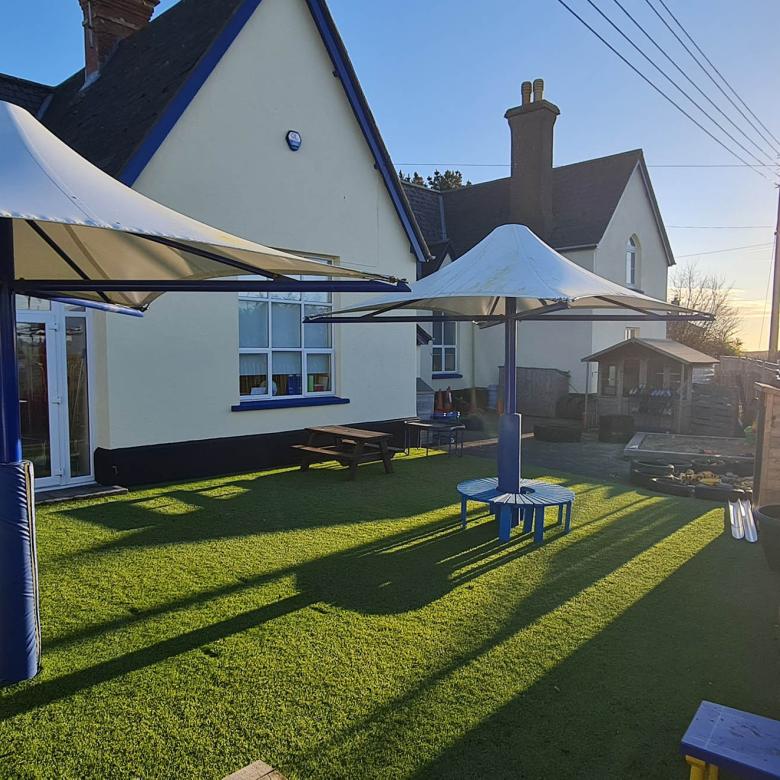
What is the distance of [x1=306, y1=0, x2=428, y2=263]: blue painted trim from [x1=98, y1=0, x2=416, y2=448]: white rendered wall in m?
0.13

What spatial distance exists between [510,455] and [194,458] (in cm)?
515

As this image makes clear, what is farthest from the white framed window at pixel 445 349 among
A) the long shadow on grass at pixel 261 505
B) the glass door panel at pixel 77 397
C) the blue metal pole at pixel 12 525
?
the blue metal pole at pixel 12 525

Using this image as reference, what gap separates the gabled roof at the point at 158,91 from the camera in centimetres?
908

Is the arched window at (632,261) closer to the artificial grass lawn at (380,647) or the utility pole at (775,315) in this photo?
the utility pole at (775,315)

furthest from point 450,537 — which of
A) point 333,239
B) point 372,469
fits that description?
point 333,239

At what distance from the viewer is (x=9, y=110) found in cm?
378

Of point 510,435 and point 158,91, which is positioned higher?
point 158,91

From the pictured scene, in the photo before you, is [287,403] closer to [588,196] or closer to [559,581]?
[559,581]

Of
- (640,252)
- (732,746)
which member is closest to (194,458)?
(732,746)

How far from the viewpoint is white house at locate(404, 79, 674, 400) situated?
1973cm

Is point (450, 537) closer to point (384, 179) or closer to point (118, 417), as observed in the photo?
point (118, 417)

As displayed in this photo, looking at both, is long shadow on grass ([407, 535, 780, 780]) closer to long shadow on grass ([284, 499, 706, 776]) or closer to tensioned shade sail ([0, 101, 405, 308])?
long shadow on grass ([284, 499, 706, 776])

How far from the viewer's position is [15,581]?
12.3ft

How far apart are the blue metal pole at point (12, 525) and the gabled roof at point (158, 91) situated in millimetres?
5456
